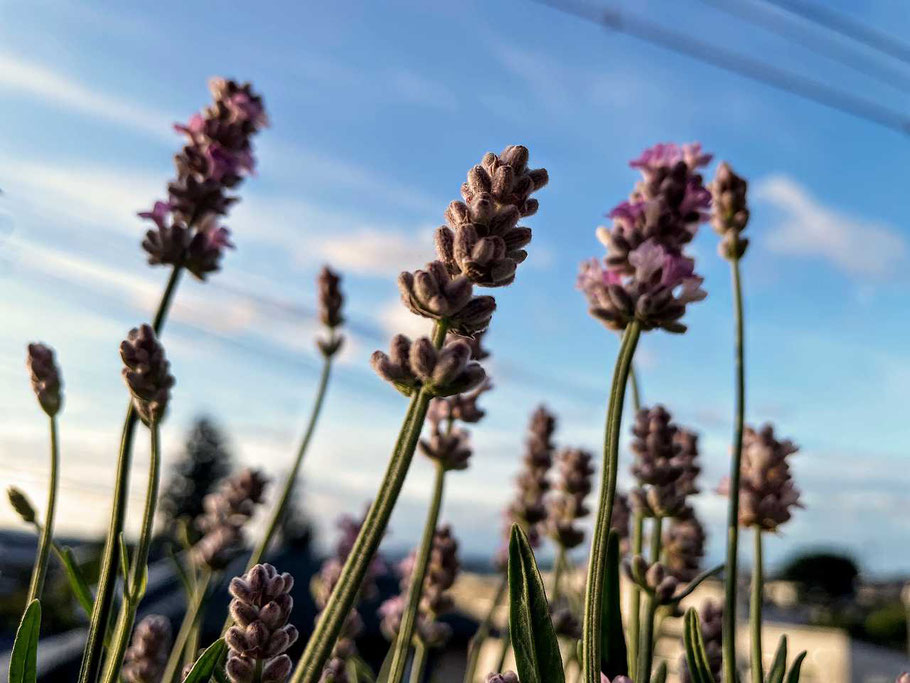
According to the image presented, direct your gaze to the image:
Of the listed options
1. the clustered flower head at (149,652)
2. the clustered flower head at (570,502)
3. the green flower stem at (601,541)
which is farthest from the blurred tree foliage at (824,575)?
the green flower stem at (601,541)

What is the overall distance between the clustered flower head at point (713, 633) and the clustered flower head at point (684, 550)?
0.08 m

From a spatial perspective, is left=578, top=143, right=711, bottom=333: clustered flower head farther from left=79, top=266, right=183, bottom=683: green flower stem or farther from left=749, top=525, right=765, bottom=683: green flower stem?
left=79, top=266, right=183, bottom=683: green flower stem

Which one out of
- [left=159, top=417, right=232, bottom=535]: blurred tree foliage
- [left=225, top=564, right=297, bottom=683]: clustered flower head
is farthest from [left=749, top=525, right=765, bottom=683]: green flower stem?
[left=159, top=417, right=232, bottom=535]: blurred tree foliage

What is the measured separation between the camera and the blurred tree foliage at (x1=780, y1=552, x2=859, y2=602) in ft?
137

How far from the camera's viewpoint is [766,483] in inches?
52.2

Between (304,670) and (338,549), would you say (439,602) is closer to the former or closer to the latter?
(338,549)

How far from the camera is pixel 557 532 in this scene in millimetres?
1783

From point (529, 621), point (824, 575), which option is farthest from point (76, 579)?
point (824, 575)

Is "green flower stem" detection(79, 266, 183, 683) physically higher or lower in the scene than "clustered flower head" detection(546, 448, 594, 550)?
lower

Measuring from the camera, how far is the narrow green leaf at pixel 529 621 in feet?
2.76

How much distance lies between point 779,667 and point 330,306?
1061mm

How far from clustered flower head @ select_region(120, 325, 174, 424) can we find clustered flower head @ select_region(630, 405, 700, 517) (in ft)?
2.17

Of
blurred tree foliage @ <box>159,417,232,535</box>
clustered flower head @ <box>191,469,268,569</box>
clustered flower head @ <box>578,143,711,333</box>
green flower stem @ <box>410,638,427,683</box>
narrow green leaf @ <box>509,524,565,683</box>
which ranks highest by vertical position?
blurred tree foliage @ <box>159,417,232,535</box>

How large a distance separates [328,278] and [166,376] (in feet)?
2.80
